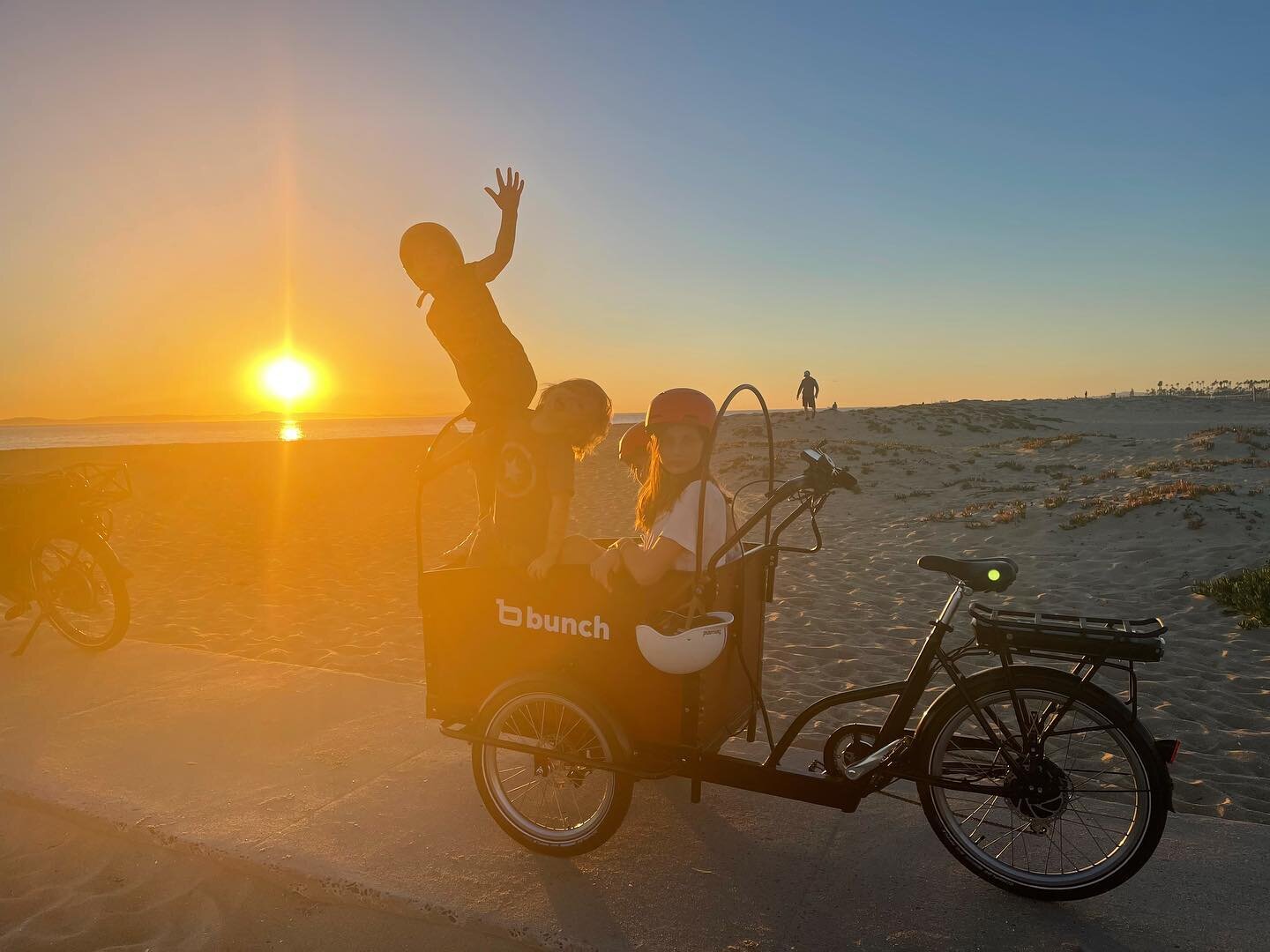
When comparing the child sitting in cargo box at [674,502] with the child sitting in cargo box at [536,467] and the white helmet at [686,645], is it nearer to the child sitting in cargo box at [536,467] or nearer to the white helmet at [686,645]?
the white helmet at [686,645]

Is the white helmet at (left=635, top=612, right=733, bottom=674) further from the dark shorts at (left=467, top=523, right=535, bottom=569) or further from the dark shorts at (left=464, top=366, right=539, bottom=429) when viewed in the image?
the dark shorts at (left=464, top=366, right=539, bottom=429)

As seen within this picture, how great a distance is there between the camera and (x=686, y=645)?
267 cm

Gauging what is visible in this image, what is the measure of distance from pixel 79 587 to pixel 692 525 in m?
5.38

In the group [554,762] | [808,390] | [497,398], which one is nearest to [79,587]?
[497,398]

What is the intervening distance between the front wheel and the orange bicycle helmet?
1.38m

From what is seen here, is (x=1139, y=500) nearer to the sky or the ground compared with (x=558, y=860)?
nearer to the sky

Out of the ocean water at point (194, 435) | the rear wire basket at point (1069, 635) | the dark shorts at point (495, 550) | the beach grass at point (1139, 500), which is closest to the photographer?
the rear wire basket at point (1069, 635)

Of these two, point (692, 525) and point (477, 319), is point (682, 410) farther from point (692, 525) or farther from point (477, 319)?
point (477, 319)

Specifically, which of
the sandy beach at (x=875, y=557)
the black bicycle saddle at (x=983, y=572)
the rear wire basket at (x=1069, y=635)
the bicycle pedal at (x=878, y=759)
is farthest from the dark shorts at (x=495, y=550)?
the sandy beach at (x=875, y=557)

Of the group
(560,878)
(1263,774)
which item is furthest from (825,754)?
(1263,774)

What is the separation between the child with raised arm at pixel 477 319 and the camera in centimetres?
401

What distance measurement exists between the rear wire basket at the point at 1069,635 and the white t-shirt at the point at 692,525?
955 mm

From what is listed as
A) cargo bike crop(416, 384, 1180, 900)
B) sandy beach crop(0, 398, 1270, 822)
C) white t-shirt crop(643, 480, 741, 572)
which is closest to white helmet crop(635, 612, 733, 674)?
cargo bike crop(416, 384, 1180, 900)

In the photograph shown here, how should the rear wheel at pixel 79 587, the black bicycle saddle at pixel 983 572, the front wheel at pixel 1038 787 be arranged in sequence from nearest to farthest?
1. the front wheel at pixel 1038 787
2. the black bicycle saddle at pixel 983 572
3. the rear wheel at pixel 79 587
